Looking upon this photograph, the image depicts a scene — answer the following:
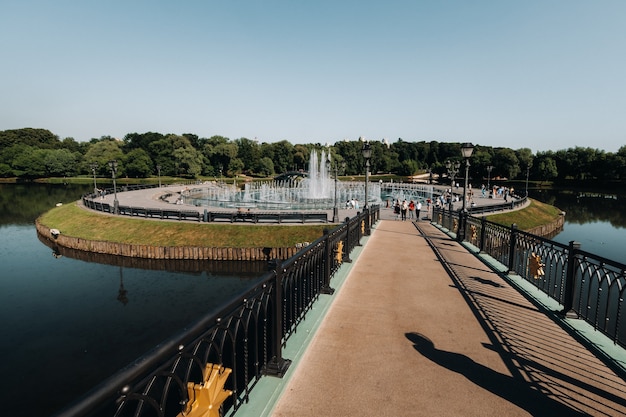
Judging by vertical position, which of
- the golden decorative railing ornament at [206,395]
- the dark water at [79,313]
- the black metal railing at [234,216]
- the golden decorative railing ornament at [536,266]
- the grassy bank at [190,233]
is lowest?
the dark water at [79,313]

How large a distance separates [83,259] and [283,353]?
27.3m

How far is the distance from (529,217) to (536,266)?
117ft

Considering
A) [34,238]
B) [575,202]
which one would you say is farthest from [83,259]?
[575,202]

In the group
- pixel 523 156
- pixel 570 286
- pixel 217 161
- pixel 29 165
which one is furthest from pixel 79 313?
pixel 523 156

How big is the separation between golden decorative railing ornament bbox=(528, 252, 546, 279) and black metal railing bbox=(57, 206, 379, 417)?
502 cm

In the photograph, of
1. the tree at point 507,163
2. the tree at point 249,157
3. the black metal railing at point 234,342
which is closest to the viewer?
the black metal railing at point 234,342

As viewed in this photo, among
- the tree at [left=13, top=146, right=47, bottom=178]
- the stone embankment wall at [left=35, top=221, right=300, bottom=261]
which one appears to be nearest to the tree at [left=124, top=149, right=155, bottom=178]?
the tree at [left=13, top=146, right=47, bottom=178]

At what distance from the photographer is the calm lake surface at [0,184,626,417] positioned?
1119cm

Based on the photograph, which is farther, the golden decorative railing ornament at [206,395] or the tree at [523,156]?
the tree at [523,156]

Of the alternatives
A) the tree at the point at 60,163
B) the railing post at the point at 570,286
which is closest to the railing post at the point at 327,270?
the railing post at the point at 570,286

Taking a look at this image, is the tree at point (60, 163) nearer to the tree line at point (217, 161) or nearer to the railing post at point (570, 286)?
the tree line at point (217, 161)

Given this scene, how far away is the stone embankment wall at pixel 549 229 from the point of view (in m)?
36.0

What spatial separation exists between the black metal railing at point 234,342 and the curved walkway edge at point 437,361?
30 cm

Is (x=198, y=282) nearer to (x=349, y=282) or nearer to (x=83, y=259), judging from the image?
(x=83, y=259)
